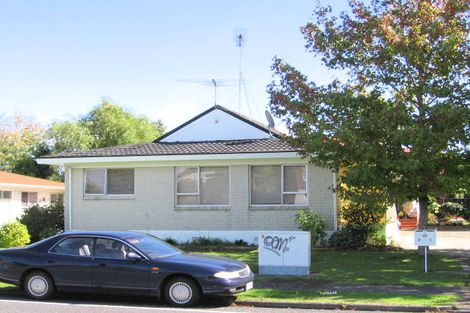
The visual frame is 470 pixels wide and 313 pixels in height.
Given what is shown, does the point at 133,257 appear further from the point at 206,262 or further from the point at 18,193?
the point at 18,193

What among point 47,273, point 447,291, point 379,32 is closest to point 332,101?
point 379,32

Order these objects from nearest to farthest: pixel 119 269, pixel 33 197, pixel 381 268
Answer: pixel 119 269 < pixel 381 268 < pixel 33 197

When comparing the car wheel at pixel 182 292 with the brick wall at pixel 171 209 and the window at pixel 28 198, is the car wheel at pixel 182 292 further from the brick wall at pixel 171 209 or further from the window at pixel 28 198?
the window at pixel 28 198

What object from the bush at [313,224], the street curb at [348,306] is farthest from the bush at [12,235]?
the street curb at [348,306]

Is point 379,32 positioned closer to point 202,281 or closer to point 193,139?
point 202,281

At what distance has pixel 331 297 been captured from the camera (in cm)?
1050

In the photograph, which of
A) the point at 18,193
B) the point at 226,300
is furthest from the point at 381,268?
the point at 18,193

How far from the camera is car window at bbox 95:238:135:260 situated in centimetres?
1050

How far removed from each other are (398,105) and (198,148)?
322 inches

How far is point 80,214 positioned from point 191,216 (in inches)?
165

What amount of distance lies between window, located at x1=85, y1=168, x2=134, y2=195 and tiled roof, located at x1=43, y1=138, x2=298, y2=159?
71 centimetres

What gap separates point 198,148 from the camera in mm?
20156

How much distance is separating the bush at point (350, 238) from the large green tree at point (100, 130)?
25.4m

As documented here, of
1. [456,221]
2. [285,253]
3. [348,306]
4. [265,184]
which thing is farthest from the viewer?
[456,221]
